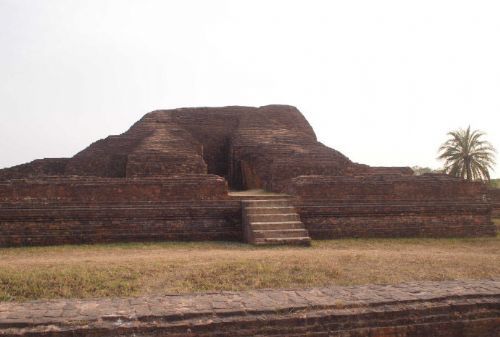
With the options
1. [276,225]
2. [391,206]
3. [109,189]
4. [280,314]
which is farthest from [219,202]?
[280,314]

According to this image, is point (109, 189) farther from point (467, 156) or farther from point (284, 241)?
point (467, 156)

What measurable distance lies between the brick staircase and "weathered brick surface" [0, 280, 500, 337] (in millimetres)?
4177

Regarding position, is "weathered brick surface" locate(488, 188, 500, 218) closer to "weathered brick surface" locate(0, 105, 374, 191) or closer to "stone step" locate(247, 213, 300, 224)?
"weathered brick surface" locate(0, 105, 374, 191)

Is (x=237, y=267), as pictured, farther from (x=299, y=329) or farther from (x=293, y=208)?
(x=293, y=208)

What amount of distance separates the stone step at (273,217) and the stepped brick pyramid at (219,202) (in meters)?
0.02

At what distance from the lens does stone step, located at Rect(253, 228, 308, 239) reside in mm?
8109

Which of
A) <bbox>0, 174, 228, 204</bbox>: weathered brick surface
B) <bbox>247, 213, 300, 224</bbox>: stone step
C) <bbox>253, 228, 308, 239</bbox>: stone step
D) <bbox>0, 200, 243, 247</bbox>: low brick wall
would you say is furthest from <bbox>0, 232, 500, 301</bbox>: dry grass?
<bbox>0, 174, 228, 204</bbox>: weathered brick surface

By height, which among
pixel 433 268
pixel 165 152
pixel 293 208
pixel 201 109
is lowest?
pixel 433 268

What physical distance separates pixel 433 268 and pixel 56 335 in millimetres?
4487

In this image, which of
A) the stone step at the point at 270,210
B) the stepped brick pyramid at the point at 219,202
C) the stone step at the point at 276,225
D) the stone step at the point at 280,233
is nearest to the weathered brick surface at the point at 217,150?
the stepped brick pyramid at the point at 219,202

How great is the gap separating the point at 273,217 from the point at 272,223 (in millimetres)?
245

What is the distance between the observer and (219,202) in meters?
9.15

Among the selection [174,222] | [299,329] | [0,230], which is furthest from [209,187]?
[299,329]

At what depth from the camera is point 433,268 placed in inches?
225
